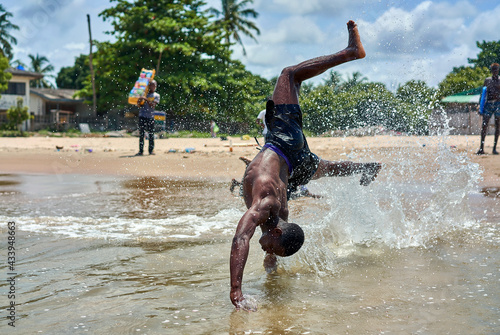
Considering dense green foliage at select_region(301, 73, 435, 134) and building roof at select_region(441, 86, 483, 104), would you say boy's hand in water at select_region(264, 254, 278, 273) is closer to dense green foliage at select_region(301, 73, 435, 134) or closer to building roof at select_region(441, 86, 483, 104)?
dense green foliage at select_region(301, 73, 435, 134)

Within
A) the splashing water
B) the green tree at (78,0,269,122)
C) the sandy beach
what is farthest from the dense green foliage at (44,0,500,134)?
the splashing water

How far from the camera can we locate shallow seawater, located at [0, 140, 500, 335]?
3.04 m

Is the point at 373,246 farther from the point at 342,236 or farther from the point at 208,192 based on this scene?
the point at 208,192

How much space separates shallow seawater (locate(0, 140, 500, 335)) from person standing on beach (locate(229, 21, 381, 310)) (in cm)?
33

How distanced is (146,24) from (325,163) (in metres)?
26.3

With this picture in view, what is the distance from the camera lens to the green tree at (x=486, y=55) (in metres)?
33.0

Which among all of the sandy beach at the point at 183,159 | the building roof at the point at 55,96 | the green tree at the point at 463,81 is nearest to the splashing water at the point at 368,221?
the sandy beach at the point at 183,159

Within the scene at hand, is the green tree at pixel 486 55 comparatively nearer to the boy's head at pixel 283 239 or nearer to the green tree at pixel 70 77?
the boy's head at pixel 283 239

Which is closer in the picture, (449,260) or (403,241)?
(449,260)

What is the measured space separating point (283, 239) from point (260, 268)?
0.90 m

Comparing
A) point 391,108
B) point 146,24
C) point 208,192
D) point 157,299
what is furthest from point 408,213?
point 146,24

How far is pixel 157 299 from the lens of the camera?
344 cm

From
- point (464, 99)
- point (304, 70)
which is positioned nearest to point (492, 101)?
point (304, 70)

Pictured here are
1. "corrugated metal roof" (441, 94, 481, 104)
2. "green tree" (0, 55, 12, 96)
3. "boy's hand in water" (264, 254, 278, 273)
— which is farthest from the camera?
"green tree" (0, 55, 12, 96)
